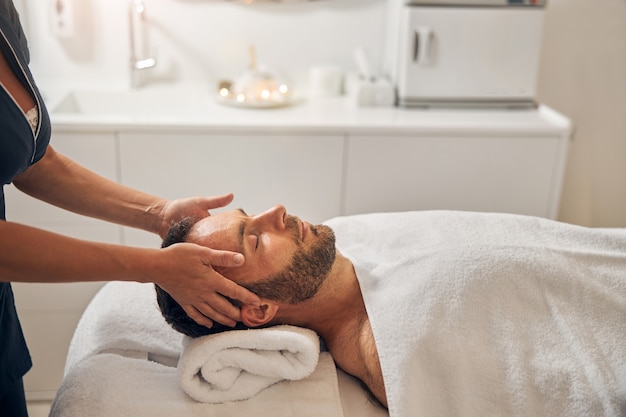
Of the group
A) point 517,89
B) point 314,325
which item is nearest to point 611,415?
point 314,325

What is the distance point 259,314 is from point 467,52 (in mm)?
1484

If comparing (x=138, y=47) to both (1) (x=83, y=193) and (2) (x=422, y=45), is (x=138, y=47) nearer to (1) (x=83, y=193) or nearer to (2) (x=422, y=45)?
(2) (x=422, y=45)

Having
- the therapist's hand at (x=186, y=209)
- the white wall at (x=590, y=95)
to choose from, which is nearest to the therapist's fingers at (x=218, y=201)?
the therapist's hand at (x=186, y=209)

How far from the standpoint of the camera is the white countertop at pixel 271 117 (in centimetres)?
220

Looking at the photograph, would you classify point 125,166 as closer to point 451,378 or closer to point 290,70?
point 290,70

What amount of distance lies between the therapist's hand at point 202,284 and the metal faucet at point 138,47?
5.19 ft

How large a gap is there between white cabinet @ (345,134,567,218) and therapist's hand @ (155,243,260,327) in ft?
3.61

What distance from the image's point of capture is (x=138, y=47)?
266 cm

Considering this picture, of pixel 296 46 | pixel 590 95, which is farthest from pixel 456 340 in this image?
pixel 590 95

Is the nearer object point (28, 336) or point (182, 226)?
point (182, 226)

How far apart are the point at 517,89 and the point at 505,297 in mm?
1337

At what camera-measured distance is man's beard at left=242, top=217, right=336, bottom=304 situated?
1281mm

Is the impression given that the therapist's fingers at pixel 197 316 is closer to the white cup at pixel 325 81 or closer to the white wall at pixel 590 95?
the white cup at pixel 325 81

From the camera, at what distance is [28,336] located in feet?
7.42
